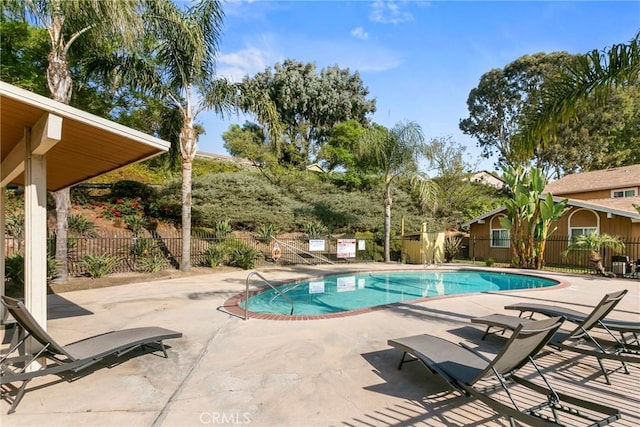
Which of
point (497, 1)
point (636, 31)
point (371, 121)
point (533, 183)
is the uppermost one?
point (371, 121)

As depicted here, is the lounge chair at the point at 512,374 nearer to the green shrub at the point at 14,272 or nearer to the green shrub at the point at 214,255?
the green shrub at the point at 14,272

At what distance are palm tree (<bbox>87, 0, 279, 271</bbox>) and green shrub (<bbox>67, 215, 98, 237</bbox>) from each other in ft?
15.3

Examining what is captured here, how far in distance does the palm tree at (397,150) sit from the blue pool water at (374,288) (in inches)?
200

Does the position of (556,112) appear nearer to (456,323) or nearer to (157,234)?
(456,323)

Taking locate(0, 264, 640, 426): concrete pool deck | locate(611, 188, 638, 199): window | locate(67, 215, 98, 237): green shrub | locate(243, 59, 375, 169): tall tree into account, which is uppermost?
locate(243, 59, 375, 169): tall tree

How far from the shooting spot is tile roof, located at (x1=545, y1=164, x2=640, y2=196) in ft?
69.5

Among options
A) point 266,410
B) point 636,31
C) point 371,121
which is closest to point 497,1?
point 636,31

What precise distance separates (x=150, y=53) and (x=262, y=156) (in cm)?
1251

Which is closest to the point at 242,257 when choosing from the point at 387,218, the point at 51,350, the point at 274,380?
the point at 387,218

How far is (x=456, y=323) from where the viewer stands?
20.2 feet

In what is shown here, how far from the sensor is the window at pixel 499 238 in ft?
68.8

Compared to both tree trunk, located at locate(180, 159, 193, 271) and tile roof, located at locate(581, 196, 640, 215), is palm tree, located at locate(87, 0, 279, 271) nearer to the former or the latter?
tree trunk, located at locate(180, 159, 193, 271)

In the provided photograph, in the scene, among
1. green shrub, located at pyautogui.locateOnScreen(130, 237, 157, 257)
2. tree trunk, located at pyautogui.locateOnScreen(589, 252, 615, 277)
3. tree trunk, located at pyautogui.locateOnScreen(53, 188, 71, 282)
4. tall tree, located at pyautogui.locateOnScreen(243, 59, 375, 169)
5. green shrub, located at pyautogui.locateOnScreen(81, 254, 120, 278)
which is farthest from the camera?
tall tree, located at pyautogui.locateOnScreen(243, 59, 375, 169)

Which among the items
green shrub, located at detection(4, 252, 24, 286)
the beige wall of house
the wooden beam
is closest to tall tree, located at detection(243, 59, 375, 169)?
the beige wall of house
